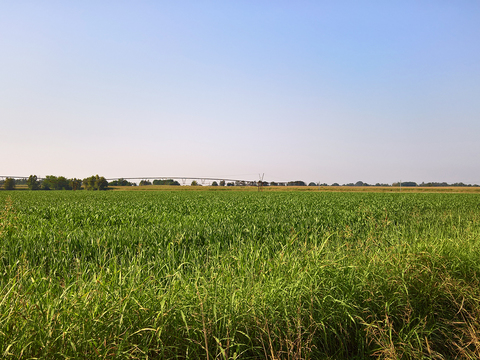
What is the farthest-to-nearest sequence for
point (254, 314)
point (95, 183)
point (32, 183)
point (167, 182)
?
1. point (167, 182)
2. point (32, 183)
3. point (95, 183)
4. point (254, 314)

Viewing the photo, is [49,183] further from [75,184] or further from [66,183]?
[75,184]

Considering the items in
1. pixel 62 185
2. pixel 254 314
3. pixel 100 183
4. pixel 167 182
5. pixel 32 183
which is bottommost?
pixel 254 314

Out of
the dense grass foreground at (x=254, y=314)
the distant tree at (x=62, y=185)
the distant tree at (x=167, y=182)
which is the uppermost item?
the distant tree at (x=167, y=182)

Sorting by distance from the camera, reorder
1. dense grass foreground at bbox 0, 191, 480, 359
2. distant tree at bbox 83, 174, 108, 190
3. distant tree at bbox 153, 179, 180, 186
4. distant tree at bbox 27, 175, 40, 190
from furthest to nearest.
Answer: distant tree at bbox 153, 179, 180, 186 → distant tree at bbox 27, 175, 40, 190 → distant tree at bbox 83, 174, 108, 190 → dense grass foreground at bbox 0, 191, 480, 359

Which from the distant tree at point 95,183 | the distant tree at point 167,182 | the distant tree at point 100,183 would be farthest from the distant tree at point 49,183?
the distant tree at point 167,182

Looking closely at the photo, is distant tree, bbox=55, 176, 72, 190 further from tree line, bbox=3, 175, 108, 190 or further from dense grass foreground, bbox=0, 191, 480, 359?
dense grass foreground, bbox=0, 191, 480, 359

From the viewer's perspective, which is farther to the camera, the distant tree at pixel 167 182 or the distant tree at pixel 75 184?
the distant tree at pixel 167 182

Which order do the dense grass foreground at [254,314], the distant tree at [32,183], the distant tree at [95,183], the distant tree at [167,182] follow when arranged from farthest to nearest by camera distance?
the distant tree at [167,182] < the distant tree at [32,183] < the distant tree at [95,183] < the dense grass foreground at [254,314]

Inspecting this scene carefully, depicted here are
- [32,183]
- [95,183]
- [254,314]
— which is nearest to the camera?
[254,314]

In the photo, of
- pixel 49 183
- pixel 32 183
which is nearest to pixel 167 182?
pixel 49 183

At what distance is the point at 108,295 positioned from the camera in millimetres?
3316

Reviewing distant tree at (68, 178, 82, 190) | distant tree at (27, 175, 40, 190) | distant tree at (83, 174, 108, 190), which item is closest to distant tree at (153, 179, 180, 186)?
distant tree at (83, 174, 108, 190)

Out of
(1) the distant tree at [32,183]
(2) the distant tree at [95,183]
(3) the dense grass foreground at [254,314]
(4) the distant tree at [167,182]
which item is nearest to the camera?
(3) the dense grass foreground at [254,314]

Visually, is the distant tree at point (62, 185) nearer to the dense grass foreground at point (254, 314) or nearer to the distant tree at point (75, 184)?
the distant tree at point (75, 184)
